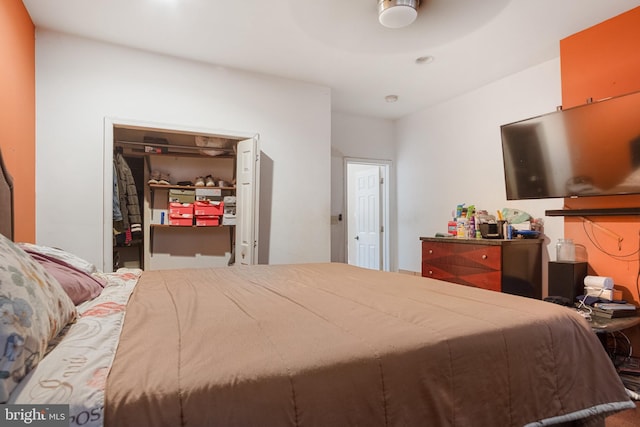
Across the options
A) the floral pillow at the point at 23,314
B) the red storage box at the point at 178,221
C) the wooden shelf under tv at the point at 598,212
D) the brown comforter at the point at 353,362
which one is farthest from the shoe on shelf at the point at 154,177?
the wooden shelf under tv at the point at 598,212

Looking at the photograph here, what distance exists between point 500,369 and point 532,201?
9.49 feet

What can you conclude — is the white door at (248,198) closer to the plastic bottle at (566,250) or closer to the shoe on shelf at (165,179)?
the shoe on shelf at (165,179)

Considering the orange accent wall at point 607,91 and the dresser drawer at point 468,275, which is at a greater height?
the orange accent wall at point 607,91

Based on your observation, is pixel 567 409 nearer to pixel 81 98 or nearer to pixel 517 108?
pixel 517 108

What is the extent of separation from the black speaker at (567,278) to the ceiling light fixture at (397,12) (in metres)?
2.20

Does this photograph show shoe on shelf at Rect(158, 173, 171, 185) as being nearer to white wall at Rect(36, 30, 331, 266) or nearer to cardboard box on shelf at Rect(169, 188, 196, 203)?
cardboard box on shelf at Rect(169, 188, 196, 203)

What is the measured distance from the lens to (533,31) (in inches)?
110

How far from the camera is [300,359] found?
2.72 ft

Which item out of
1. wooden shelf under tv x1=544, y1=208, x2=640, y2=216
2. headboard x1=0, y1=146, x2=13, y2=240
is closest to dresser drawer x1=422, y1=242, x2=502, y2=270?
wooden shelf under tv x1=544, y1=208, x2=640, y2=216

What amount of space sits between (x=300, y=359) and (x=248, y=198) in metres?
2.72

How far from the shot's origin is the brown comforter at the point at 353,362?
72 cm

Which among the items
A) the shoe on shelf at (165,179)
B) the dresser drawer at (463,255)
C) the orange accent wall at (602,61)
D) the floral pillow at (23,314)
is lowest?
the dresser drawer at (463,255)

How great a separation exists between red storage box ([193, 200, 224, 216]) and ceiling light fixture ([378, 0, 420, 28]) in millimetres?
2576

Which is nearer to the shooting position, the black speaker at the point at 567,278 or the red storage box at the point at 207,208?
the black speaker at the point at 567,278
